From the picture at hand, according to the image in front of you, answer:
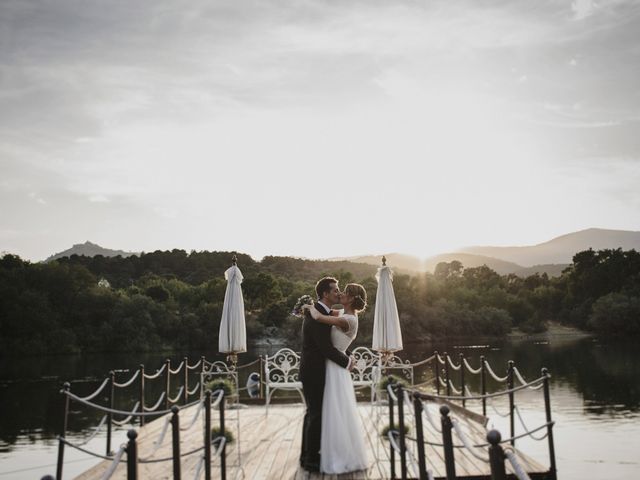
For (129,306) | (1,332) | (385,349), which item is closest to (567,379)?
(385,349)

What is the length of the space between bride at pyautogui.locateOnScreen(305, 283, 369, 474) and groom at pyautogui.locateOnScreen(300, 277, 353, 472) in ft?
0.31

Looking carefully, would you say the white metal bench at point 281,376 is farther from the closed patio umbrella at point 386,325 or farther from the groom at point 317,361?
the groom at point 317,361

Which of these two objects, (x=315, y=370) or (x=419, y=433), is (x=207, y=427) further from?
(x=419, y=433)

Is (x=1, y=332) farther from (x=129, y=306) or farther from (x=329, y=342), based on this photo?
(x=329, y=342)

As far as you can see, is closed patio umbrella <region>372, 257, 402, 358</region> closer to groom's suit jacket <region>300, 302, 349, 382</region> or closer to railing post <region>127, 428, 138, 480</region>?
groom's suit jacket <region>300, 302, 349, 382</region>

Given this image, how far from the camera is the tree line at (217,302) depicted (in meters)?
59.3

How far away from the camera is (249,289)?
74125 mm

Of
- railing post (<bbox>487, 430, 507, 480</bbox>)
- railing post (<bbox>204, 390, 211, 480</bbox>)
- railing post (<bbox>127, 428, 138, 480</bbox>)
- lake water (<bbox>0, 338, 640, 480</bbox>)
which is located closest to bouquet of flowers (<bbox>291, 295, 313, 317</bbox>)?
railing post (<bbox>204, 390, 211, 480</bbox>)

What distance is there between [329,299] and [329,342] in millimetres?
555

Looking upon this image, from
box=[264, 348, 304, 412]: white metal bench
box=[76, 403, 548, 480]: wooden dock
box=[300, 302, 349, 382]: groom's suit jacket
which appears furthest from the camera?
box=[264, 348, 304, 412]: white metal bench

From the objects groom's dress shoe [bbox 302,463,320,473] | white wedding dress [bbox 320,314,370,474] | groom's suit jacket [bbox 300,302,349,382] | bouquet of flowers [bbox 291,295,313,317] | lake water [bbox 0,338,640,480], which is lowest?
lake water [bbox 0,338,640,480]

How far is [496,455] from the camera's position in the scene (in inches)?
173

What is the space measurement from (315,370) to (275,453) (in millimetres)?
2365

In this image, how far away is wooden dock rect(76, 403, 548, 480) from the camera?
7.96 meters
